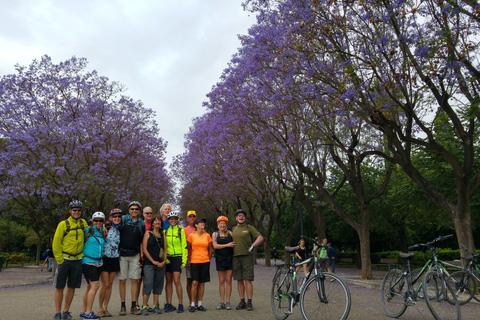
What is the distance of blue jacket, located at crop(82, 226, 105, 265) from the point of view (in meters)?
7.59

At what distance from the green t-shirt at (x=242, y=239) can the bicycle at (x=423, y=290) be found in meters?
2.57

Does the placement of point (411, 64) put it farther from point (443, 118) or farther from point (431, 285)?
point (443, 118)

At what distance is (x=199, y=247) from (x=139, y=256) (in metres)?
1.18

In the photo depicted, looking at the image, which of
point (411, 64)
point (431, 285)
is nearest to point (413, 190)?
point (411, 64)

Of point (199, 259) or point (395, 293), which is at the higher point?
point (199, 259)

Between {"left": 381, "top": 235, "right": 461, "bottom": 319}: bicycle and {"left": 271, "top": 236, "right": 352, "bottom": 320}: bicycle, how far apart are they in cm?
160

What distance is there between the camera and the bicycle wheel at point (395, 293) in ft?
23.6

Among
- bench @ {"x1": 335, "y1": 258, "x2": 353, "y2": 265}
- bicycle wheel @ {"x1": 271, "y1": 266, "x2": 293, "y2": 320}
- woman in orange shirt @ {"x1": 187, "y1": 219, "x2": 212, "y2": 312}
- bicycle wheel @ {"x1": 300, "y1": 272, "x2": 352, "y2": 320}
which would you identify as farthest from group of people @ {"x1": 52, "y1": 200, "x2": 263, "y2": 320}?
bench @ {"x1": 335, "y1": 258, "x2": 353, "y2": 265}

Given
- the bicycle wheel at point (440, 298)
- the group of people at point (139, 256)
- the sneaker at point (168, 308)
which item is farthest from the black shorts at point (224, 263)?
the bicycle wheel at point (440, 298)

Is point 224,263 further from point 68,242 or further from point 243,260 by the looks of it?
point 68,242

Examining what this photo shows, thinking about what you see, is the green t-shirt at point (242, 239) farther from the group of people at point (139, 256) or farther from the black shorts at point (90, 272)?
the black shorts at point (90, 272)

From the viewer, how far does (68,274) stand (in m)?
7.37

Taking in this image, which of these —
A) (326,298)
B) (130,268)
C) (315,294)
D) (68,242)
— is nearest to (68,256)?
(68,242)

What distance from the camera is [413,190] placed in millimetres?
23203
